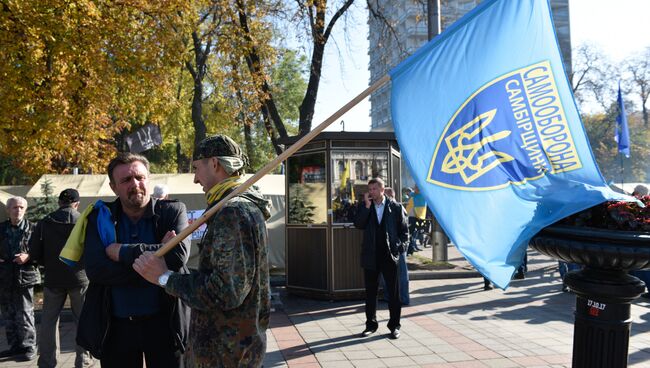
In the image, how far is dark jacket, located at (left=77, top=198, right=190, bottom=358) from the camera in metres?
2.77

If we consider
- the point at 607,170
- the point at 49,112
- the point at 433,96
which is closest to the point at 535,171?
the point at 433,96

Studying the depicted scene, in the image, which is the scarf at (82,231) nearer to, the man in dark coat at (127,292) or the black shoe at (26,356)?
the man in dark coat at (127,292)

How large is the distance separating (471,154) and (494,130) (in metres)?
0.18

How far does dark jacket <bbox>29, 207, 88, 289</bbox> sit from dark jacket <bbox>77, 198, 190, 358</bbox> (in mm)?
2246

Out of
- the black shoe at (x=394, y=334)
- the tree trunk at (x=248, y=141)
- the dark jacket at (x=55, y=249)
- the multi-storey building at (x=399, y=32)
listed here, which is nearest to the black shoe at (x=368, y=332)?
the black shoe at (x=394, y=334)

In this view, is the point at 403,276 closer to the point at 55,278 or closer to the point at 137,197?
the point at 55,278

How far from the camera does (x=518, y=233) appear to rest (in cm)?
246

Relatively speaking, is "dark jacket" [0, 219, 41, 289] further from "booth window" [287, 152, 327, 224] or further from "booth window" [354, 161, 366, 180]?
"booth window" [354, 161, 366, 180]

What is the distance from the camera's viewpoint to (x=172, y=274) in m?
2.27

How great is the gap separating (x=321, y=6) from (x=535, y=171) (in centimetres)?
1101

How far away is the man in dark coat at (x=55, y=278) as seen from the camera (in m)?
4.80

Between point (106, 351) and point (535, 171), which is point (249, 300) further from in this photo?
point (535, 171)

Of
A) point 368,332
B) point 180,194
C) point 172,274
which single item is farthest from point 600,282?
point 180,194

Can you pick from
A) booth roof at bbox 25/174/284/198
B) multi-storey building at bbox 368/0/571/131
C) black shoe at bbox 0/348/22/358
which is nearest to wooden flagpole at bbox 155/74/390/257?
multi-storey building at bbox 368/0/571/131
